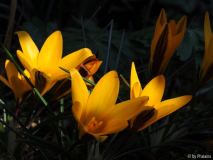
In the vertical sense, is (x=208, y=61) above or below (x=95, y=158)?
above

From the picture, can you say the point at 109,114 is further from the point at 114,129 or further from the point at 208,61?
the point at 208,61

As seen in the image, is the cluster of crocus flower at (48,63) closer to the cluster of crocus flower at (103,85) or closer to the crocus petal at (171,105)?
the cluster of crocus flower at (103,85)

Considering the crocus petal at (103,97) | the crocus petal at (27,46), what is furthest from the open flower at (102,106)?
the crocus petal at (27,46)

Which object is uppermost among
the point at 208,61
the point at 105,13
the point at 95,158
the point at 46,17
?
→ the point at 105,13

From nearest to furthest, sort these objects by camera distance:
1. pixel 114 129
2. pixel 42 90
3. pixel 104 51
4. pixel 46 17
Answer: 1. pixel 114 129
2. pixel 42 90
3. pixel 104 51
4. pixel 46 17

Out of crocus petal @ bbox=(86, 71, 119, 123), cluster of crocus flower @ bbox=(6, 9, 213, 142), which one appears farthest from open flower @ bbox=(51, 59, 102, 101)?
crocus petal @ bbox=(86, 71, 119, 123)

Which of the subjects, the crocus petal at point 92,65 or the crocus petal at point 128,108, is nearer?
the crocus petal at point 128,108

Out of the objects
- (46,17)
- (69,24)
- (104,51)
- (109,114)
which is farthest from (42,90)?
(69,24)
